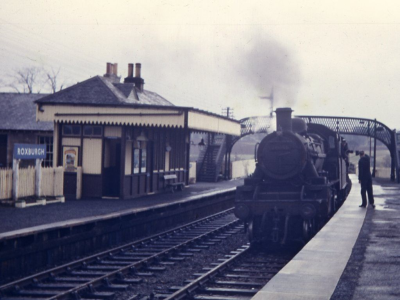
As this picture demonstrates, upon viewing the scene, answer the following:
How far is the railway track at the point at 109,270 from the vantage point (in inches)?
341

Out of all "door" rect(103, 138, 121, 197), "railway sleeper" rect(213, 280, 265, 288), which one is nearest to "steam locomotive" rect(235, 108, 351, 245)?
"railway sleeper" rect(213, 280, 265, 288)

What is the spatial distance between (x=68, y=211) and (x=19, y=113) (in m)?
12.8

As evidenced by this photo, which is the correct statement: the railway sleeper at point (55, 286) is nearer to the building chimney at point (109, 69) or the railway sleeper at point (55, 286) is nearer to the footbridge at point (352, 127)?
the building chimney at point (109, 69)

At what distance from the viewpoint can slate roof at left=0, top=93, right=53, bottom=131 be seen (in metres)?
24.1

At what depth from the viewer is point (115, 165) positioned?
1919 centimetres

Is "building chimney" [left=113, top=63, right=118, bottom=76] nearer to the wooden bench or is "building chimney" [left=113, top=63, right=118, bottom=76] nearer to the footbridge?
the wooden bench

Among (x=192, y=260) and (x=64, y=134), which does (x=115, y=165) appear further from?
(x=192, y=260)

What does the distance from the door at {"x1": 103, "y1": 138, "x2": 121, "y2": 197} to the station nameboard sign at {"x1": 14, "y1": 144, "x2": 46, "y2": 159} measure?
7.59 ft

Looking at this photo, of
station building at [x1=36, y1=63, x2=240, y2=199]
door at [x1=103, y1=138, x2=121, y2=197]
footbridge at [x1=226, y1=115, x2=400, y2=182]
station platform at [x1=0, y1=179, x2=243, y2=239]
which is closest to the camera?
station platform at [x1=0, y1=179, x2=243, y2=239]

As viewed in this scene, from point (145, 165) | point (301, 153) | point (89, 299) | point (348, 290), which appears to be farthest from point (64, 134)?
point (348, 290)

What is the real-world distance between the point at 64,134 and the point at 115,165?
2.09 metres

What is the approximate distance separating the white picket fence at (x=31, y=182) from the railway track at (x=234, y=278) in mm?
6987

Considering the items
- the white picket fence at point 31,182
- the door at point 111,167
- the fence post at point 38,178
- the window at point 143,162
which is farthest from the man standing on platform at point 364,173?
the fence post at point 38,178

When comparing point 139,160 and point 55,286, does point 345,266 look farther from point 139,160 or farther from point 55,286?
point 139,160
